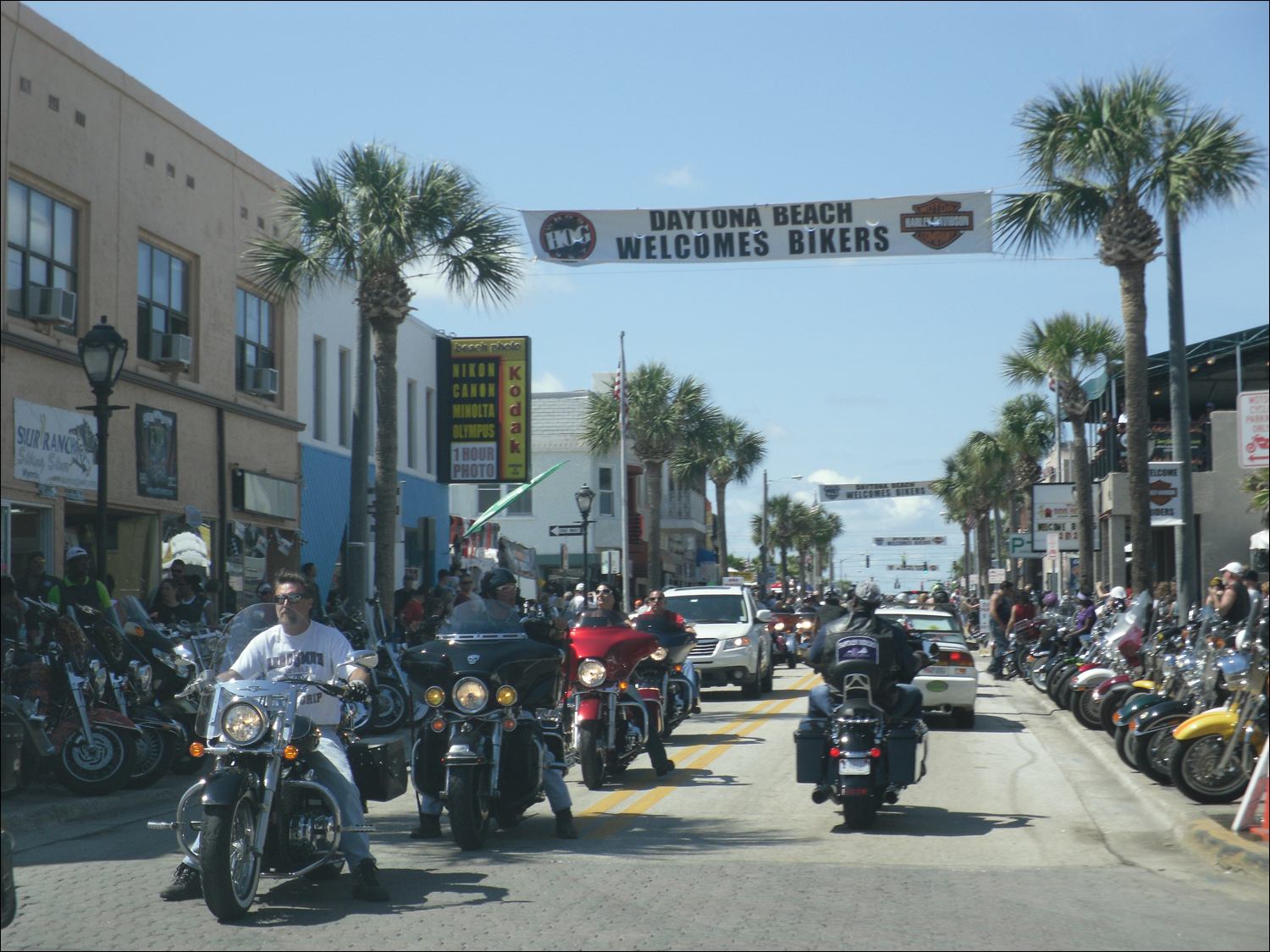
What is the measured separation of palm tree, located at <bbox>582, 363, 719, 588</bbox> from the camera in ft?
156

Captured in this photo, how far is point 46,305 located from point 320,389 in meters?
11.7

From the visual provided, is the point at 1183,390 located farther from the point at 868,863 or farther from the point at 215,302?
the point at 215,302

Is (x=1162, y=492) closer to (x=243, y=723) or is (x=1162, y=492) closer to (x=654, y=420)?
(x=243, y=723)

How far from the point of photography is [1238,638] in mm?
10156

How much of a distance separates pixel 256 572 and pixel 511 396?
11.0 m

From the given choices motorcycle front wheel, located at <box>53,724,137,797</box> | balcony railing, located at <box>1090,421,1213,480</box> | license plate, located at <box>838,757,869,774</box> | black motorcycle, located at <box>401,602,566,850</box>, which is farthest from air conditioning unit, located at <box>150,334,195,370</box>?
balcony railing, located at <box>1090,421,1213,480</box>

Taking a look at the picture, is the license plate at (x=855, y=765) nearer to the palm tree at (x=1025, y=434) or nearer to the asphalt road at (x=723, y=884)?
the asphalt road at (x=723, y=884)

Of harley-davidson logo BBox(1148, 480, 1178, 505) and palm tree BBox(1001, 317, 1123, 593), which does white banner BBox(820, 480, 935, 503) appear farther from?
harley-davidson logo BBox(1148, 480, 1178, 505)

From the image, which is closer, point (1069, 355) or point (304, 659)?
point (304, 659)

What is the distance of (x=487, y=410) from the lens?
36.3 meters

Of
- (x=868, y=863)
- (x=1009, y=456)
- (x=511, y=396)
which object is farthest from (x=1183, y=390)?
(x=1009, y=456)

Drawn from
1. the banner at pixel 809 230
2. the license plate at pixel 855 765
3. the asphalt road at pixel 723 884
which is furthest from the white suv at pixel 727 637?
the license plate at pixel 855 765

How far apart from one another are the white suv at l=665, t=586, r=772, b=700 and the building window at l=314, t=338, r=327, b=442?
10593 mm

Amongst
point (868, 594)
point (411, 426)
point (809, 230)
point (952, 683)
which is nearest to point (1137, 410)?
point (952, 683)
